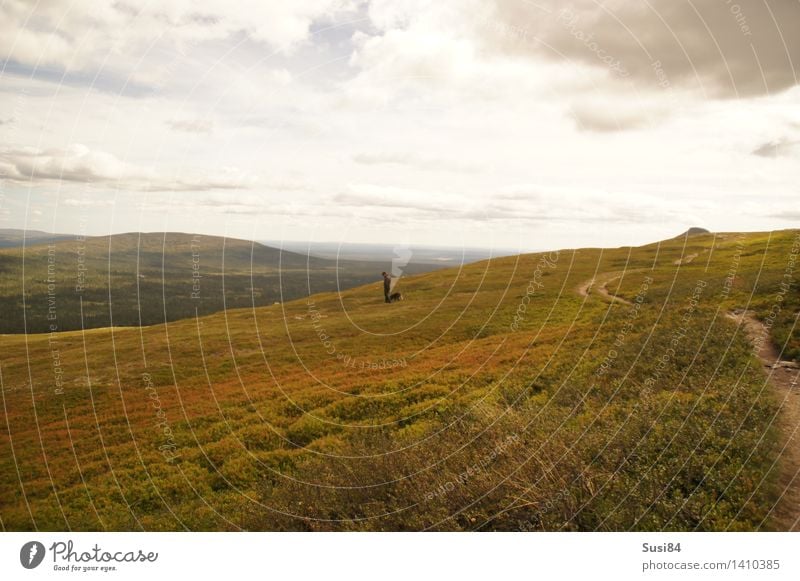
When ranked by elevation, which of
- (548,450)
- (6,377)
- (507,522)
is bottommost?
(6,377)

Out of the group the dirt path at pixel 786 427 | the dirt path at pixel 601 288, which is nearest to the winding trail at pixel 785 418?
the dirt path at pixel 786 427

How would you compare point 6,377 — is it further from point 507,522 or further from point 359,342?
point 507,522

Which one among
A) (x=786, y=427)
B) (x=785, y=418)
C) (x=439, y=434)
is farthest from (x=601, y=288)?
(x=439, y=434)

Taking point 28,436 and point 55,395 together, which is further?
point 55,395

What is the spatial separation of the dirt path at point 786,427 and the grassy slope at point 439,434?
12.4 inches

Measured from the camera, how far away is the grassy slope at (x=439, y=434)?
1016 centimetres

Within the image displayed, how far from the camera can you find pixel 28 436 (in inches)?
800

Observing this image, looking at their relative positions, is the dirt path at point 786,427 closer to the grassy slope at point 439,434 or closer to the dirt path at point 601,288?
the grassy slope at point 439,434

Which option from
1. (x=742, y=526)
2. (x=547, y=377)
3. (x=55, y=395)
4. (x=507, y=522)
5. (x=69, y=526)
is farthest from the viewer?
(x=55, y=395)

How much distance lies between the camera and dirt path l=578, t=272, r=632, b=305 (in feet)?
111

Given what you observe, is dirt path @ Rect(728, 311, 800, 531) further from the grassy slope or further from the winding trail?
the grassy slope
